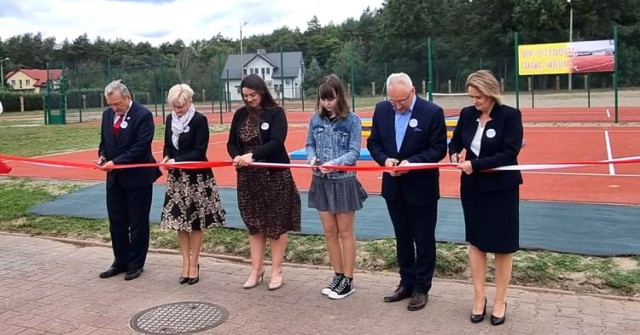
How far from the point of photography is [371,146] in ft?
16.9

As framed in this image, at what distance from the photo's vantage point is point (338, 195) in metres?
5.18

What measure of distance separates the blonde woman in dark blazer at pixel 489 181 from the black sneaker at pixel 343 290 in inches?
42.7

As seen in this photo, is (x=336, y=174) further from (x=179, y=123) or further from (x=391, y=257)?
(x=179, y=123)

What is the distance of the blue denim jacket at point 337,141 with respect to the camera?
17.0 feet

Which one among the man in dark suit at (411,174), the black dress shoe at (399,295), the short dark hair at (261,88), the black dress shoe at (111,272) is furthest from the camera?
the black dress shoe at (111,272)

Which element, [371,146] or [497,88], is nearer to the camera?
[497,88]

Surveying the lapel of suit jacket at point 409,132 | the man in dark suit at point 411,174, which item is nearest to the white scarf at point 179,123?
the man in dark suit at point 411,174

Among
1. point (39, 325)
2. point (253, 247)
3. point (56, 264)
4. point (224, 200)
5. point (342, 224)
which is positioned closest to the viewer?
point (39, 325)

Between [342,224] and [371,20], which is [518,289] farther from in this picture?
[371,20]

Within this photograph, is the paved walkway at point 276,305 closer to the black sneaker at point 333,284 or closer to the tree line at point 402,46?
the black sneaker at point 333,284

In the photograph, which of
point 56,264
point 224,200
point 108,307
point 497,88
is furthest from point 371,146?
point 224,200

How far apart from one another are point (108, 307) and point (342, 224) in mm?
2028

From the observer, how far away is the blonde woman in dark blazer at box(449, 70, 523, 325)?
446 cm

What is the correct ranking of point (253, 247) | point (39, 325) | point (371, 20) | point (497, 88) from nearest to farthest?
point (497, 88), point (39, 325), point (253, 247), point (371, 20)
